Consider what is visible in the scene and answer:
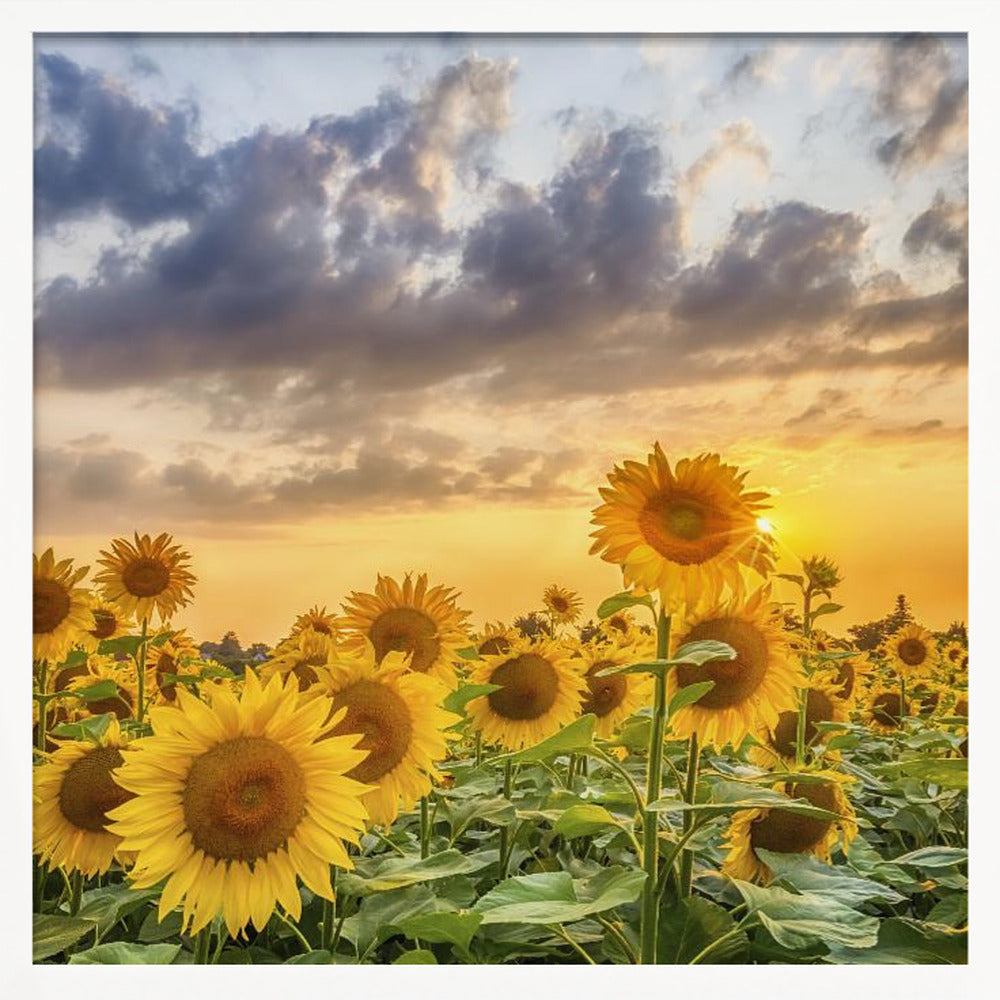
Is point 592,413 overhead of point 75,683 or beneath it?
overhead

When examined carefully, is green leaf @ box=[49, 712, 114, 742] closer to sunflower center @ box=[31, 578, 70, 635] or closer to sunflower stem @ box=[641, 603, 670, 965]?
sunflower center @ box=[31, 578, 70, 635]

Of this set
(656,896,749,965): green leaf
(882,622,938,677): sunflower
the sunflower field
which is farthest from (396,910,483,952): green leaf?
(882,622,938,677): sunflower

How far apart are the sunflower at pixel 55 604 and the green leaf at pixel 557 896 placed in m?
1.06

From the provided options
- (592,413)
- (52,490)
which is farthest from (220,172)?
(592,413)

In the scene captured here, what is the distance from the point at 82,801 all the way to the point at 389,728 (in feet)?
2.07

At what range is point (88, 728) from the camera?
85.7 inches

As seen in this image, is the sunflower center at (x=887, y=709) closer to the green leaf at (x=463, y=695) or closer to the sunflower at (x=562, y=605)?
the sunflower at (x=562, y=605)

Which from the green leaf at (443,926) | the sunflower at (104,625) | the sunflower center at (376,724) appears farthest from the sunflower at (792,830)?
the sunflower at (104,625)

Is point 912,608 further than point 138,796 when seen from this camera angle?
Yes

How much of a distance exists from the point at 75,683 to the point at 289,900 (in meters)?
0.78

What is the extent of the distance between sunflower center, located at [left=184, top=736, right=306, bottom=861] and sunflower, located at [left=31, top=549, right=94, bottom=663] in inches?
24.6

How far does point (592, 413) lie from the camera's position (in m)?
2.46

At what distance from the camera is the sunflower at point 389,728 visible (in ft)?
6.95
